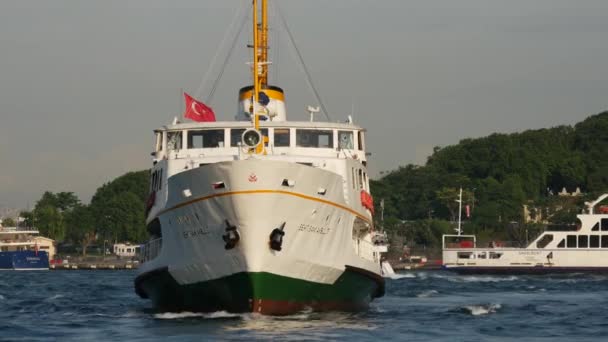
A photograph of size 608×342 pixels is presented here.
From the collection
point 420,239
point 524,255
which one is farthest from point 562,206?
point 524,255

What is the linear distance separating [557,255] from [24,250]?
73374 mm

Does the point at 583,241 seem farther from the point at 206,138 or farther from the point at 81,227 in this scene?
the point at 81,227

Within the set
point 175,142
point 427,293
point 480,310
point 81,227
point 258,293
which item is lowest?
point 480,310

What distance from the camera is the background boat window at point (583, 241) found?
107 meters

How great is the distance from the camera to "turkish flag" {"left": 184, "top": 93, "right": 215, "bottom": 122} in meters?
47.3

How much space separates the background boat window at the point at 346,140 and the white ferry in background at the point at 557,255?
61.1 m

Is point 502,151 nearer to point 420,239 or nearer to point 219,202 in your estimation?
point 420,239

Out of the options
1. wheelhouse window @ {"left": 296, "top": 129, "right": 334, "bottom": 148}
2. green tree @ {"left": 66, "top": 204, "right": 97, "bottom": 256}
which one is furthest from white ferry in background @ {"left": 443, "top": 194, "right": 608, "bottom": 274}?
green tree @ {"left": 66, "top": 204, "right": 97, "bottom": 256}

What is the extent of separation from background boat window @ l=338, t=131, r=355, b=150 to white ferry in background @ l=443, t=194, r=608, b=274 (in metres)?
61.1

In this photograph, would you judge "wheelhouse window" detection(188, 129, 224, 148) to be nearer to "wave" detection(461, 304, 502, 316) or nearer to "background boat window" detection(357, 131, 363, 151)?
"background boat window" detection(357, 131, 363, 151)

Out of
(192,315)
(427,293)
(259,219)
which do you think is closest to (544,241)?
(427,293)

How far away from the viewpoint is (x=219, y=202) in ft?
131

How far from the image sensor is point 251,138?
4156 centimetres

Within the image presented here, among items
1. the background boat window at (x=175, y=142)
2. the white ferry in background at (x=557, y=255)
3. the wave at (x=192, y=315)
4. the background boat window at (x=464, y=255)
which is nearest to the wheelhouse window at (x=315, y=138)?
the background boat window at (x=175, y=142)
